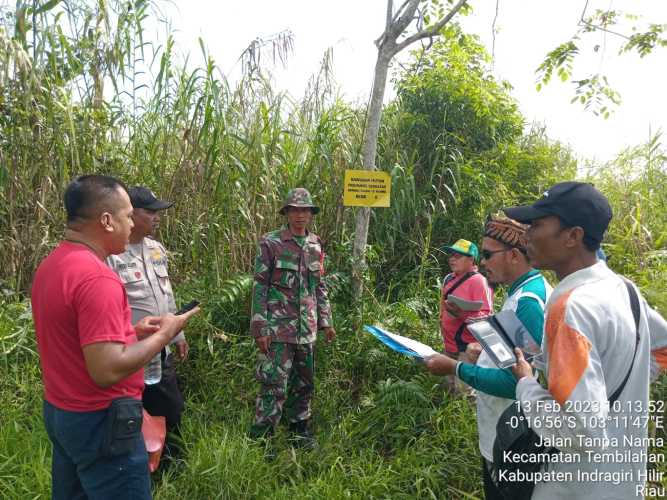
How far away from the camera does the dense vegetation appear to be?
2750 mm

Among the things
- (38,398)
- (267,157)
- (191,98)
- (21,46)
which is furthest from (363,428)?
(21,46)

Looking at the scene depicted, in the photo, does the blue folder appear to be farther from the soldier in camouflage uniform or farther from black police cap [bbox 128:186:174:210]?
black police cap [bbox 128:186:174:210]

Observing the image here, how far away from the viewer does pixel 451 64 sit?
533 centimetres

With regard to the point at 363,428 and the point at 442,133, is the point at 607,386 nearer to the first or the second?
the point at 363,428

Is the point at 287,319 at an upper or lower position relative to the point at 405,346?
lower

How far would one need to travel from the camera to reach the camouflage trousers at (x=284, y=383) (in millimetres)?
3051

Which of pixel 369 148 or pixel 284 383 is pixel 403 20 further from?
pixel 284 383

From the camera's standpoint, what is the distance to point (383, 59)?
3699 millimetres

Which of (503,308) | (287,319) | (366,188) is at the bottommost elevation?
(287,319)

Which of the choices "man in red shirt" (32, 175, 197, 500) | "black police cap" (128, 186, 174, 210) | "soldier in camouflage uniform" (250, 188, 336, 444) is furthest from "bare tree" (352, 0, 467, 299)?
"man in red shirt" (32, 175, 197, 500)

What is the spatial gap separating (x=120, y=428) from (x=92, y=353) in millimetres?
282

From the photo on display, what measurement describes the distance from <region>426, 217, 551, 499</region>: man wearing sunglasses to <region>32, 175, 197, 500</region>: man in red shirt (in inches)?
41.7

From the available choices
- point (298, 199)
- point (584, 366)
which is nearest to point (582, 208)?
point (584, 366)

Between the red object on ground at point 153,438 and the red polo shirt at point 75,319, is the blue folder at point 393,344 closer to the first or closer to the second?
the red polo shirt at point 75,319
